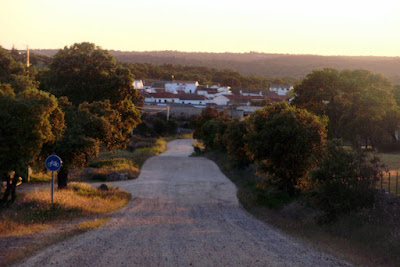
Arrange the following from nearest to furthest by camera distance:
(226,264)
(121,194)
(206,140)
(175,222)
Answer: (226,264) → (175,222) → (121,194) → (206,140)

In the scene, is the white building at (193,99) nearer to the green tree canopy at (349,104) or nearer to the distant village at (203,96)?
the distant village at (203,96)

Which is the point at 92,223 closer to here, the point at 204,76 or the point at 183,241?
the point at 183,241

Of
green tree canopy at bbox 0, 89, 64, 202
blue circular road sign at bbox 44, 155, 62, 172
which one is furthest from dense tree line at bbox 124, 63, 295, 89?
green tree canopy at bbox 0, 89, 64, 202

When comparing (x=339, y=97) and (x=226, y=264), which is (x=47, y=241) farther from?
(x=339, y=97)

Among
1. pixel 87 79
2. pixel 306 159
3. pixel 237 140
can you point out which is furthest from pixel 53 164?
pixel 237 140

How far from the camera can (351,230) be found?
538 inches

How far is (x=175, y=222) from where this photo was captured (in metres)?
16.3

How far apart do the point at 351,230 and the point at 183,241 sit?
204 inches

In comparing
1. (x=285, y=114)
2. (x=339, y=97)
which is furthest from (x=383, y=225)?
(x=339, y=97)

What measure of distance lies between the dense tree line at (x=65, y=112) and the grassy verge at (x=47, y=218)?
117 cm

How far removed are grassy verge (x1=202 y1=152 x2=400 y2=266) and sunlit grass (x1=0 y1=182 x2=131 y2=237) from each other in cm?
667

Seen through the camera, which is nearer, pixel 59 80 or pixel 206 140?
pixel 59 80

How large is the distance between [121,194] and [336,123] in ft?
94.0

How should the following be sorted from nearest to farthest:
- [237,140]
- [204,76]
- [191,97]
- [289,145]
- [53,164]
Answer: [53,164] < [289,145] < [237,140] < [191,97] < [204,76]
